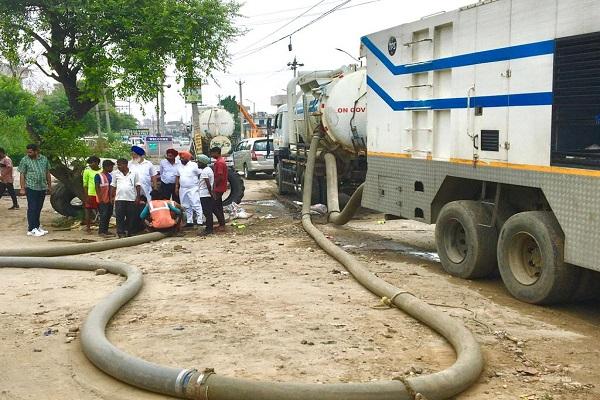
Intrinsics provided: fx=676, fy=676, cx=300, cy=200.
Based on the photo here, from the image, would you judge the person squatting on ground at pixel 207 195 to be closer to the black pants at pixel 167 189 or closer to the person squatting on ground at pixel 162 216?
the person squatting on ground at pixel 162 216

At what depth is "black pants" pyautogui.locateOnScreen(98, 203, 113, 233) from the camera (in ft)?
39.7

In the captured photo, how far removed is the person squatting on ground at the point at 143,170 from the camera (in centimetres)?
1185

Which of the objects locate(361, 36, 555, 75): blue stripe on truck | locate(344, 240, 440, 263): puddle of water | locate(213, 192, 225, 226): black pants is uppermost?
locate(361, 36, 555, 75): blue stripe on truck

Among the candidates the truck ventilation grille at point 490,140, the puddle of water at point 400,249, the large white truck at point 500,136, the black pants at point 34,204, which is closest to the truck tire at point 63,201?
the black pants at point 34,204

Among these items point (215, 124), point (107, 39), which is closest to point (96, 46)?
point (107, 39)

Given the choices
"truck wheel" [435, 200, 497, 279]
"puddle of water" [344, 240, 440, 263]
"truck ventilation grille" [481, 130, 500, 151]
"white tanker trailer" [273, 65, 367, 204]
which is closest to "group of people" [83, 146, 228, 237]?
"white tanker trailer" [273, 65, 367, 204]

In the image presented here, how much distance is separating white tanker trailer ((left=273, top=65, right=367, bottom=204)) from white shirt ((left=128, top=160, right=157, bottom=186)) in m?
3.88

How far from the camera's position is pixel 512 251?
7.27 m

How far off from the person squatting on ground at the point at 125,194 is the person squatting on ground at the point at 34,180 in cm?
134

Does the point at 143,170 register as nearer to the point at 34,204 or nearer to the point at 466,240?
the point at 34,204

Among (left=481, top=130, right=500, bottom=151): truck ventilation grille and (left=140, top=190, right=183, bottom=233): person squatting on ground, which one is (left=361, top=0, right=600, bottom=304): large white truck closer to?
(left=481, top=130, right=500, bottom=151): truck ventilation grille

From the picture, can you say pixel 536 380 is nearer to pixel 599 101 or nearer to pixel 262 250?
pixel 599 101

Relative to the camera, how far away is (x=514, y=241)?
7.23 metres

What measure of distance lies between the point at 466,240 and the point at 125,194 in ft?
20.0
